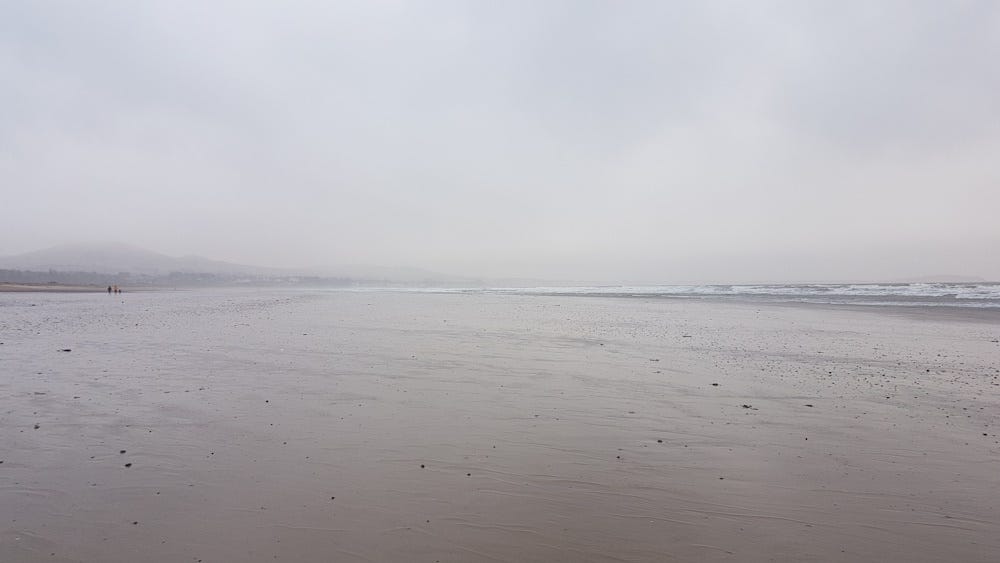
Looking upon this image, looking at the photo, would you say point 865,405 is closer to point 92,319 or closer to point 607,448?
point 607,448

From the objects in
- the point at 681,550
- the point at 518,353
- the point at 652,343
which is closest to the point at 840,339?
the point at 652,343

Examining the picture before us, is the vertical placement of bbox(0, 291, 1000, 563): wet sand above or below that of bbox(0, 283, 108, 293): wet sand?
below

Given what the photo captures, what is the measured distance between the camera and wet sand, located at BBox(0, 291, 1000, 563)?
11.9 feet

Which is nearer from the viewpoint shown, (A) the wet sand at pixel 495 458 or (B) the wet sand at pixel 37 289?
(A) the wet sand at pixel 495 458

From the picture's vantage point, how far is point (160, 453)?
17.2ft

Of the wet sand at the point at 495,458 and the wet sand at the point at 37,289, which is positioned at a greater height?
the wet sand at the point at 37,289

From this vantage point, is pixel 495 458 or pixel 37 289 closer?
pixel 495 458

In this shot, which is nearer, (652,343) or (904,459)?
(904,459)

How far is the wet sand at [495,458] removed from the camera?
11.9ft

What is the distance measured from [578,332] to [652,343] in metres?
3.30

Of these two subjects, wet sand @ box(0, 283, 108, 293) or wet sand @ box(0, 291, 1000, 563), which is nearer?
wet sand @ box(0, 291, 1000, 563)

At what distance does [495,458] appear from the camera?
5.21 m

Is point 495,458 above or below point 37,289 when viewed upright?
below

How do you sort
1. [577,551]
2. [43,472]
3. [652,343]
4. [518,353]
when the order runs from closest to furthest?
[577,551] → [43,472] → [518,353] → [652,343]
